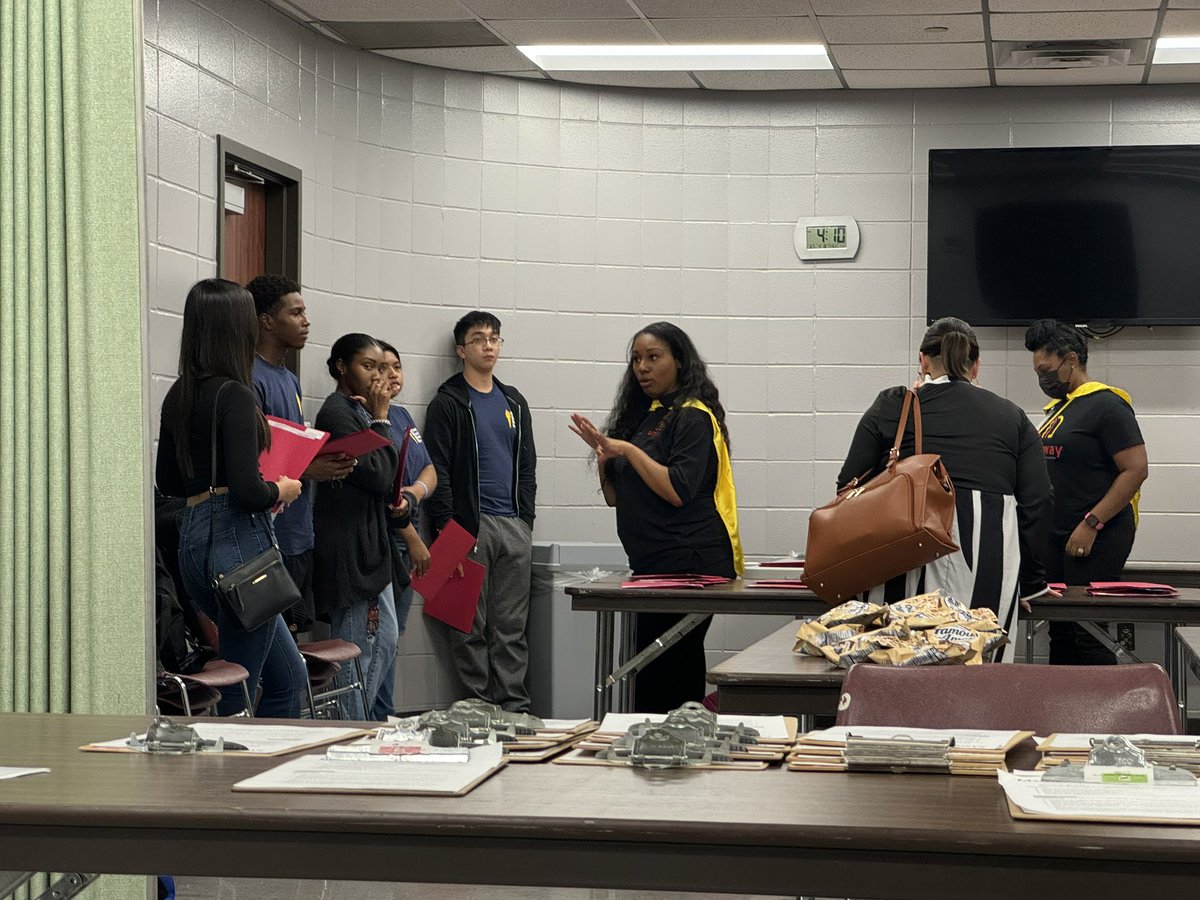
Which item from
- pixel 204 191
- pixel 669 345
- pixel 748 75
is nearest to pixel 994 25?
pixel 748 75

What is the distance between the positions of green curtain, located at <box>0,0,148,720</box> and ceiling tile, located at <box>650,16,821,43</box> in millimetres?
3513

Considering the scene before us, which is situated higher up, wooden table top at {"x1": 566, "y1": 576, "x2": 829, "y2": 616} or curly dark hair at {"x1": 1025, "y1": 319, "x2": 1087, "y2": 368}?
curly dark hair at {"x1": 1025, "y1": 319, "x2": 1087, "y2": 368}

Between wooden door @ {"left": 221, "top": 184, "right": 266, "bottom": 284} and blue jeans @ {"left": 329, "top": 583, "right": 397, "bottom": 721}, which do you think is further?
wooden door @ {"left": 221, "top": 184, "right": 266, "bottom": 284}

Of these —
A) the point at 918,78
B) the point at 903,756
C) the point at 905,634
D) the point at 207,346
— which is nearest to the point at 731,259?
the point at 918,78

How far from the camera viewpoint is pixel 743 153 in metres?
7.12

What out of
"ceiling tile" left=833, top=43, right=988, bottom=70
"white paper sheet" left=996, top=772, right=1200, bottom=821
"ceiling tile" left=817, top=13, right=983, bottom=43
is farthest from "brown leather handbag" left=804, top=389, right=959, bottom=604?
"ceiling tile" left=833, top=43, right=988, bottom=70

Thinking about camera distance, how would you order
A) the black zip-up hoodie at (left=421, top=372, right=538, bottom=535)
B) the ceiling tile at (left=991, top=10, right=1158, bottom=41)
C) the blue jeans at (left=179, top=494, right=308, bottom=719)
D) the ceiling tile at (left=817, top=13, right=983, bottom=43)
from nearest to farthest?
the blue jeans at (left=179, top=494, right=308, bottom=719)
the ceiling tile at (left=991, top=10, right=1158, bottom=41)
the ceiling tile at (left=817, top=13, right=983, bottom=43)
the black zip-up hoodie at (left=421, top=372, right=538, bottom=535)

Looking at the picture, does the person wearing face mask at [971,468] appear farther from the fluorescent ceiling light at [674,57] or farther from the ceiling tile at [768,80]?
the ceiling tile at [768,80]

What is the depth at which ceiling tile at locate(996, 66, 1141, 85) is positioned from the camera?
21.7 ft

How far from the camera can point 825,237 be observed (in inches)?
277

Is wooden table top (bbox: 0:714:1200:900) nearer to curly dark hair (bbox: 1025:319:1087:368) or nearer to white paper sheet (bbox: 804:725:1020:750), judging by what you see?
white paper sheet (bbox: 804:725:1020:750)

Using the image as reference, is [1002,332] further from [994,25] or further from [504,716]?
[504,716]

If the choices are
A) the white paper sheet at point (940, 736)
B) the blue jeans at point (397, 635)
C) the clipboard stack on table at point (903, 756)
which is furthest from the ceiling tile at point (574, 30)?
the clipboard stack on table at point (903, 756)

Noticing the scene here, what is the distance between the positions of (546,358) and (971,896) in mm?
5706
